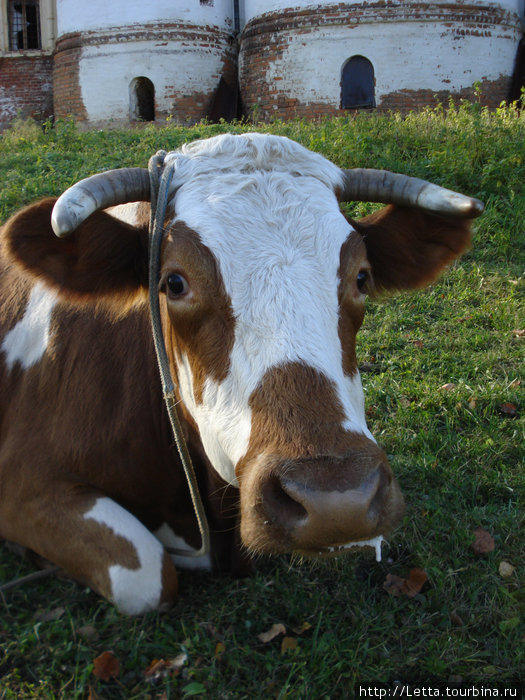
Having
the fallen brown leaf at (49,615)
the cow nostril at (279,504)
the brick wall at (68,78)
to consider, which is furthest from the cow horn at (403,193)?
the brick wall at (68,78)

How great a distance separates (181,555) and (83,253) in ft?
4.25

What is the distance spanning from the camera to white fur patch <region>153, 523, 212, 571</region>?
2.68 metres

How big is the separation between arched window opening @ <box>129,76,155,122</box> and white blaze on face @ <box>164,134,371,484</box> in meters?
13.8

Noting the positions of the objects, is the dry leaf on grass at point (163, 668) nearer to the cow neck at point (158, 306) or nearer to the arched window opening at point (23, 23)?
the cow neck at point (158, 306)

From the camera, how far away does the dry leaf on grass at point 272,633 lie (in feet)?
7.22

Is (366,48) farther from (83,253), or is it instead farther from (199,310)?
(199,310)

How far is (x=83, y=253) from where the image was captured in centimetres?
236

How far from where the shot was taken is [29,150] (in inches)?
367

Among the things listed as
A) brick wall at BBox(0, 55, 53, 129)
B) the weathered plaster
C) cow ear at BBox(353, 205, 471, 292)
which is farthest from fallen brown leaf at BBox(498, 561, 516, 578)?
brick wall at BBox(0, 55, 53, 129)

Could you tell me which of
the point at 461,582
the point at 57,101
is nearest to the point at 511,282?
the point at 461,582

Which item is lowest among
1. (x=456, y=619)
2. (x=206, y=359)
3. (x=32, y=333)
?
(x=456, y=619)

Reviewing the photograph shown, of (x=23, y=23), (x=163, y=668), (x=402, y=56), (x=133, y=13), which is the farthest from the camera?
(x=23, y=23)

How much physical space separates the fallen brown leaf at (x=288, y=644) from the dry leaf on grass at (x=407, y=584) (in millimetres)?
468

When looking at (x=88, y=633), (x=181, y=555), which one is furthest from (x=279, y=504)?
(x=181, y=555)
